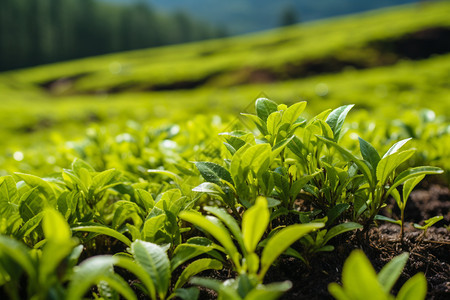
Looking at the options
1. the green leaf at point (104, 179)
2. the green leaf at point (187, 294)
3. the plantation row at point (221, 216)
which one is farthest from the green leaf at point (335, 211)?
the green leaf at point (104, 179)

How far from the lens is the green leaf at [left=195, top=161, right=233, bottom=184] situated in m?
1.15

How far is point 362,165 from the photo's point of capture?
1083mm

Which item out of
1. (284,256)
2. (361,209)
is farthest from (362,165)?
(284,256)

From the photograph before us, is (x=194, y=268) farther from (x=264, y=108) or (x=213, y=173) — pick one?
(x=264, y=108)

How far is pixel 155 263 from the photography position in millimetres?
932

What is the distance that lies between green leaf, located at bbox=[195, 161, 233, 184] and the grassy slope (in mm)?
2687

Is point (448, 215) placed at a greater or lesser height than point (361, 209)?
lesser

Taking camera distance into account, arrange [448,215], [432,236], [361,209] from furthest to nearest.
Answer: [448,215], [432,236], [361,209]

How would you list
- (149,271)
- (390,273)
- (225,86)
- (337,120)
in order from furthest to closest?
(225,86) < (337,120) < (149,271) < (390,273)

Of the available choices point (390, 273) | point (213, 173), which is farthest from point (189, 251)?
point (390, 273)

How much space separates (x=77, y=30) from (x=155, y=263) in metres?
78.6

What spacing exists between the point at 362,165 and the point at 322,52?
81.9 ft

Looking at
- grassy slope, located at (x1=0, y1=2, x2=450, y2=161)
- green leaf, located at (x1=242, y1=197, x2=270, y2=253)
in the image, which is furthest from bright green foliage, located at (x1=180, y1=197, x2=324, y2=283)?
grassy slope, located at (x1=0, y1=2, x2=450, y2=161)

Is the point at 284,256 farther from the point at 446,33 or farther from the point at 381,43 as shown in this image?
the point at 446,33
